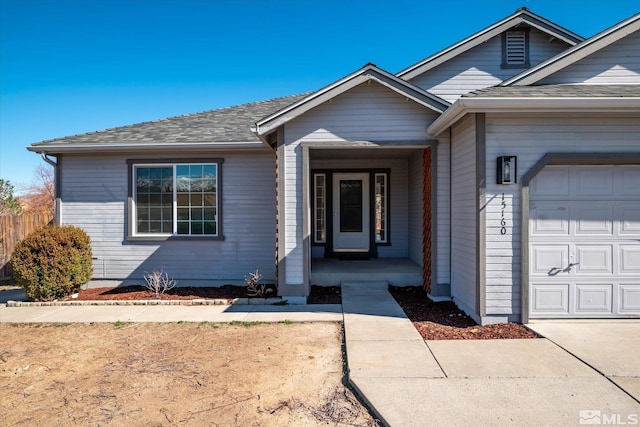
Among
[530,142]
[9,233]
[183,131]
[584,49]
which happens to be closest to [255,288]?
[183,131]

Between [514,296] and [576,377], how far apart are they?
166cm

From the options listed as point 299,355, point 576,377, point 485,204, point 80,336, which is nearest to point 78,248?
point 80,336

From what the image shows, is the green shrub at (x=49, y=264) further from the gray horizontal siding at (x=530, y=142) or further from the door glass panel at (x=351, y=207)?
the gray horizontal siding at (x=530, y=142)

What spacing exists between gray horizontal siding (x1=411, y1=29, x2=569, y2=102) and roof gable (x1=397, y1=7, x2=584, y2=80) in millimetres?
219

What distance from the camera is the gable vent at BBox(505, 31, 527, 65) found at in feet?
28.3

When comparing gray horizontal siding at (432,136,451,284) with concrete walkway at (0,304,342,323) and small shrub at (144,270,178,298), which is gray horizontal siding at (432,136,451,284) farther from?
small shrub at (144,270,178,298)

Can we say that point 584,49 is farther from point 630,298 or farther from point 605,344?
point 605,344

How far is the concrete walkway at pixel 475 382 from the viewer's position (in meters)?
2.79

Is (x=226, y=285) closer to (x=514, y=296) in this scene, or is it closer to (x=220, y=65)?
(x=514, y=296)

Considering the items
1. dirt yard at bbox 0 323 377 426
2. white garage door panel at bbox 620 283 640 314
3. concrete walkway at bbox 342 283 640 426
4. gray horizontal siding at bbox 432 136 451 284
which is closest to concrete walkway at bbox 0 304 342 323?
dirt yard at bbox 0 323 377 426

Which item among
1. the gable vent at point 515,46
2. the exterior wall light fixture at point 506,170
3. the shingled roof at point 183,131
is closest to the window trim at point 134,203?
the shingled roof at point 183,131

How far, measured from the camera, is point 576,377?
340 cm

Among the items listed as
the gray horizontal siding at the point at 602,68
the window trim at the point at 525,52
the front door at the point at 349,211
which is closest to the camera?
the gray horizontal siding at the point at 602,68

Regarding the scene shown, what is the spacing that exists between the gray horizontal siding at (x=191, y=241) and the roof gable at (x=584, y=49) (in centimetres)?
511
